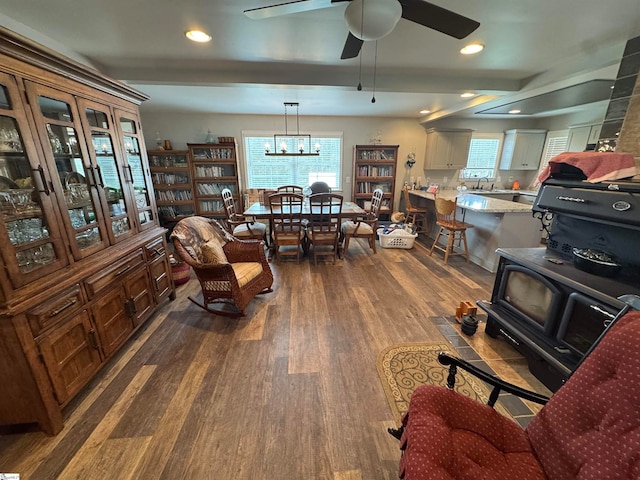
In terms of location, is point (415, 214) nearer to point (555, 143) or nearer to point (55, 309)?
point (555, 143)

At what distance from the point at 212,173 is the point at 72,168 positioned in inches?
147

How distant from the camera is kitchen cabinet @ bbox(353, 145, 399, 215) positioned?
18.2 feet

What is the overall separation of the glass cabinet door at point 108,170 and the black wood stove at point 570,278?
317 cm

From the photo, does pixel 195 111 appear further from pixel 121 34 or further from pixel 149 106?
pixel 121 34

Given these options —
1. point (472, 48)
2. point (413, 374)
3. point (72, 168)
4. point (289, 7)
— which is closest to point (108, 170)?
point (72, 168)

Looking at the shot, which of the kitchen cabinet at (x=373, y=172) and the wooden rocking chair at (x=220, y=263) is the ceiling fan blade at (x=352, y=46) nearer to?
the wooden rocking chair at (x=220, y=263)

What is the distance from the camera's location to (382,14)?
1.30 meters

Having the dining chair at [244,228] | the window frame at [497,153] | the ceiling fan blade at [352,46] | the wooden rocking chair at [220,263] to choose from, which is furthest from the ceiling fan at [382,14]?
the window frame at [497,153]

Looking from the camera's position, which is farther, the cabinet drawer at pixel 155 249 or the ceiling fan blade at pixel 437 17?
the cabinet drawer at pixel 155 249

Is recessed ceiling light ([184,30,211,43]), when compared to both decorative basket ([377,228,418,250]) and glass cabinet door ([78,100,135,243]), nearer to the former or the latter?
glass cabinet door ([78,100,135,243])

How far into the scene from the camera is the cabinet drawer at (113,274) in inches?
65.8

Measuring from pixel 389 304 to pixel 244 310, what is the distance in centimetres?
154

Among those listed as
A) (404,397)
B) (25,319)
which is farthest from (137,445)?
(404,397)

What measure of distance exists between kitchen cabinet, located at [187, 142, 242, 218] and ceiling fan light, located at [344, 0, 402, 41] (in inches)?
170
